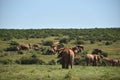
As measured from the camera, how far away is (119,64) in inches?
1014

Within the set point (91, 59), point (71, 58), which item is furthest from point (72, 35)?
point (71, 58)

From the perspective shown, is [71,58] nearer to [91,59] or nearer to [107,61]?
[91,59]

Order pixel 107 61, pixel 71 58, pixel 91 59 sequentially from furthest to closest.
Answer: pixel 107 61, pixel 91 59, pixel 71 58

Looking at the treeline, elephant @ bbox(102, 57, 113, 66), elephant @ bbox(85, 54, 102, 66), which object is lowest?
the treeline

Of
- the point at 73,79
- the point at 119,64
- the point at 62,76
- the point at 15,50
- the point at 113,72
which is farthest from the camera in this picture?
the point at 15,50

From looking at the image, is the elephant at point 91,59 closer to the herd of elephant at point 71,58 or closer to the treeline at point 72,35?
the herd of elephant at point 71,58

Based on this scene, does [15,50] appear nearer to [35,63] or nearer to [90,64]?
[35,63]

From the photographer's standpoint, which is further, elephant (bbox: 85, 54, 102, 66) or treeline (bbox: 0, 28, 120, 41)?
treeline (bbox: 0, 28, 120, 41)

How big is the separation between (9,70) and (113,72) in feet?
21.0

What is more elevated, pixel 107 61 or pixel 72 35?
pixel 107 61

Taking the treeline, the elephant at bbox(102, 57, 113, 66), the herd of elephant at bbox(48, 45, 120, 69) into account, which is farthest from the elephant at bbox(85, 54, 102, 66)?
the treeline

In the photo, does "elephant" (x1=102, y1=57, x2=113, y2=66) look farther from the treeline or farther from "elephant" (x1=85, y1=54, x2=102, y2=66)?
the treeline

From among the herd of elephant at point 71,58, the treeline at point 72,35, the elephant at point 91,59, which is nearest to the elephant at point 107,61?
the herd of elephant at point 71,58

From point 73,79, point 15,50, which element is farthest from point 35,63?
point 15,50
